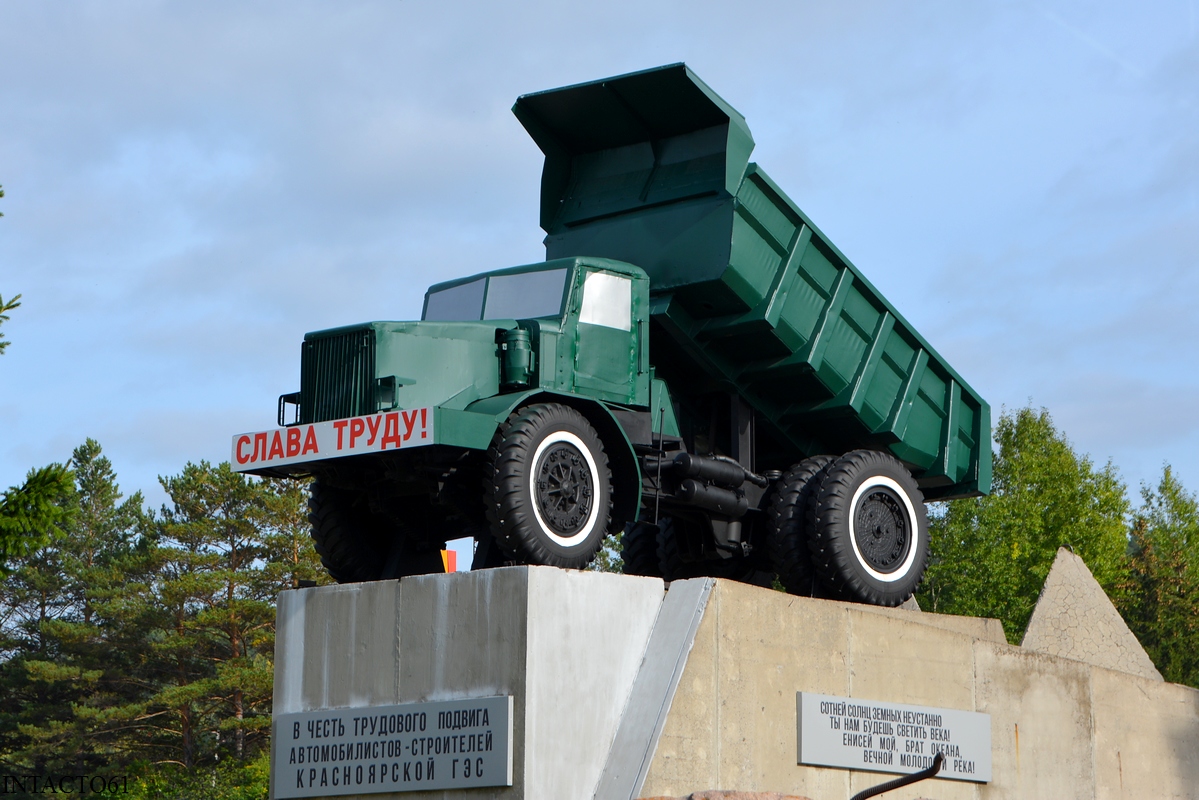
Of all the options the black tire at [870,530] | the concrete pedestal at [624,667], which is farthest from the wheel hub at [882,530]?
the concrete pedestal at [624,667]

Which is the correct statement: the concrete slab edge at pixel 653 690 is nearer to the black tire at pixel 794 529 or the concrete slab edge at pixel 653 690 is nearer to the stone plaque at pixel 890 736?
the stone plaque at pixel 890 736

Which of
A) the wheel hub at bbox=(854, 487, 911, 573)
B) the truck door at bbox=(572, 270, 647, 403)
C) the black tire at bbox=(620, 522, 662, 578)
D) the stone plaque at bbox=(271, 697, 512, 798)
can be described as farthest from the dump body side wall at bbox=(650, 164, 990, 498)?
the stone plaque at bbox=(271, 697, 512, 798)

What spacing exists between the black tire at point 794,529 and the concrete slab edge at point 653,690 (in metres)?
2.33

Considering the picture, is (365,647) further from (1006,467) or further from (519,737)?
(1006,467)

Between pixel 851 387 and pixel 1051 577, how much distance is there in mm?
3295

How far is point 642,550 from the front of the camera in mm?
13078

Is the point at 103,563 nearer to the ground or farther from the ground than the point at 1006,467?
nearer to the ground

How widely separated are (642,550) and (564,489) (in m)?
3.69

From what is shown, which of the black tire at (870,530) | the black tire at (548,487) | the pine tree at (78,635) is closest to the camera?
the black tire at (548,487)

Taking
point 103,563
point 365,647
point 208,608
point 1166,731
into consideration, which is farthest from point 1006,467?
point 365,647

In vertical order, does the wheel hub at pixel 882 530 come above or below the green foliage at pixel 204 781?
above

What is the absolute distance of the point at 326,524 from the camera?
1056 centimetres

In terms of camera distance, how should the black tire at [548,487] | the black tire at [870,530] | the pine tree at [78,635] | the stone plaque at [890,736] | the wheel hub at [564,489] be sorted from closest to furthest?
the black tire at [548,487], the wheel hub at [564,489], the stone plaque at [890,736], the black tire at [870,530], the pine tree at [78,635]

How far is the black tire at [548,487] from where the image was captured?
915 centimetres
